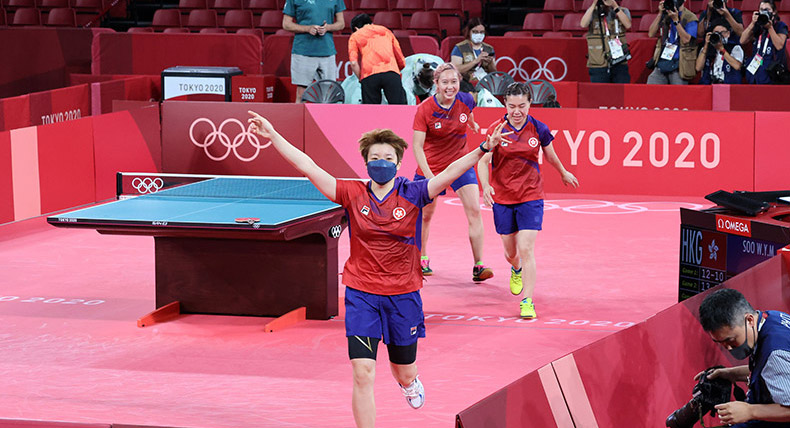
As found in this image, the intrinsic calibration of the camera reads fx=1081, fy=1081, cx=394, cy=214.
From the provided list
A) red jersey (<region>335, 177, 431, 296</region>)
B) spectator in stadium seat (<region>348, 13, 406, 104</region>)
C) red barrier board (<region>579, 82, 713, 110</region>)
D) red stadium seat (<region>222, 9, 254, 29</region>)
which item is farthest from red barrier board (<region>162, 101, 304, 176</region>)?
red jersey (<region>335, 177, 431, 296</region>)

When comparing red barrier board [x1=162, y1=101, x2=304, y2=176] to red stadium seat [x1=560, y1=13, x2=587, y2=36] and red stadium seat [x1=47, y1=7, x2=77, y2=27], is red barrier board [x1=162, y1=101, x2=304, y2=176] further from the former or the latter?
red stadium seat [x1=47, y1=7, x2=77, y2=27]

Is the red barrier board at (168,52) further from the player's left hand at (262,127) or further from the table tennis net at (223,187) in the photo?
the player's left hand at (262,127)

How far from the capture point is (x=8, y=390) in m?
7.03

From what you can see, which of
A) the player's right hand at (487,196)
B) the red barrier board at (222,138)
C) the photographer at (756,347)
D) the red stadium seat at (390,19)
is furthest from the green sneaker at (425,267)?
the red stadium seat at (390,19)

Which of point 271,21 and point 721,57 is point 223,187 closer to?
point 721,57

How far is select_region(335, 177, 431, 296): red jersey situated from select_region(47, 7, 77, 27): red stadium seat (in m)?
17.6

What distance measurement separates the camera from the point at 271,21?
67.8 ft

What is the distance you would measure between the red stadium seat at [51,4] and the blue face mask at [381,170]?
60.3 feet

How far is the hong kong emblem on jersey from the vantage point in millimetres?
5930

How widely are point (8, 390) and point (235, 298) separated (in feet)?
7.78

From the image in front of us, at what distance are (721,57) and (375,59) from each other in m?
5.33

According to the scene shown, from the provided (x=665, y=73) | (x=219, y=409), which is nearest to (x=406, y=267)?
(x=219, y=409)

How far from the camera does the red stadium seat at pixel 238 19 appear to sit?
2083 cm

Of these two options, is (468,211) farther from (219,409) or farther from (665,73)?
(665,73)
